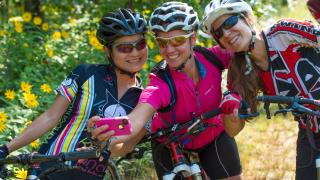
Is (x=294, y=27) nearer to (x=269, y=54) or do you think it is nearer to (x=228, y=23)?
(x=269, y=54)

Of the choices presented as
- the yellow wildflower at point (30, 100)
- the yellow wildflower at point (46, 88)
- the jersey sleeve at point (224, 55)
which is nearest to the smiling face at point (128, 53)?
the jersey sleeve at point (224, 55)

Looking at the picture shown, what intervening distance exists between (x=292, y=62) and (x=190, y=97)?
71 centimetres

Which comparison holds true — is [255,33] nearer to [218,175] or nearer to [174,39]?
[174,39]

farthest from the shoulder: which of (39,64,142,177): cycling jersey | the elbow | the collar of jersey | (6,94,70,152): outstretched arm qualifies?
(6,94,70,152): outstretched arm

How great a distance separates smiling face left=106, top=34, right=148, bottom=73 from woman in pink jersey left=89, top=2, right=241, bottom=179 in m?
0.24

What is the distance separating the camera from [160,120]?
4.02 meters

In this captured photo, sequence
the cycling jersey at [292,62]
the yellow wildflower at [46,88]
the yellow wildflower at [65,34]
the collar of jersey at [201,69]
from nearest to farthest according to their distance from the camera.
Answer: the cycling jersey at [292,62] < the collar of jersey at [201,69] < the yellow wildflower at [46,88] < the yellow wildflower at [65,34]

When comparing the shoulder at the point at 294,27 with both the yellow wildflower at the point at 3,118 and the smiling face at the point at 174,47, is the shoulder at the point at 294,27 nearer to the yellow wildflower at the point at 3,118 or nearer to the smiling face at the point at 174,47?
the smiling face at the point at 174,47

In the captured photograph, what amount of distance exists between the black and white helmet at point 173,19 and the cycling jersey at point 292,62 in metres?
0.55

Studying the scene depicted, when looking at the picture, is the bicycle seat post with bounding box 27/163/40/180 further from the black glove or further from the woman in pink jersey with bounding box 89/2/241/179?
the woman in pink jersey with bounding box 89/2/241/179

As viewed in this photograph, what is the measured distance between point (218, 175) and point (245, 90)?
2.27 feet

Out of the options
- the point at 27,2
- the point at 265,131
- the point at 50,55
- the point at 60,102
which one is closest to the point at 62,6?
the point at 27,2

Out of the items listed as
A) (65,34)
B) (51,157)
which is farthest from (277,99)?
(65,34)

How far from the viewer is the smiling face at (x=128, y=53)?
13.5 feet
